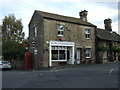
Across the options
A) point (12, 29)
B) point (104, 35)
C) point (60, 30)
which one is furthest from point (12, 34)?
point (104, 35)

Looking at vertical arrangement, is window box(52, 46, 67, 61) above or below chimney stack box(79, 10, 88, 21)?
below

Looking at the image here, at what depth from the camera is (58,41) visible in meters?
20.7

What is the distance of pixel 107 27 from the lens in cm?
3538

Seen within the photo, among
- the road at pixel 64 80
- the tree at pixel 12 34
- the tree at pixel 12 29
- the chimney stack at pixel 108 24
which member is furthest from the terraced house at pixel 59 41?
the tree at pixel 12 29

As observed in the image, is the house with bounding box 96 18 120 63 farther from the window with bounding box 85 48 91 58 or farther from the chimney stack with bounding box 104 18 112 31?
the chimney stack with bounding box 104 18 112 31

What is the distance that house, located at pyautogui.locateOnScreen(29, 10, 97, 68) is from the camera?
64.7 ft

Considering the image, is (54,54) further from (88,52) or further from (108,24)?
(108,24)

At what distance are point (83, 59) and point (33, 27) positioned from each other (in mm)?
9510

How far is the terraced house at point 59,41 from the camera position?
777 inches

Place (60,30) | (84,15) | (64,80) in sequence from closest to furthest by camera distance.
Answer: (64,80), (60,30), (84,15)

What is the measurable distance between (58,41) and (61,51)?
1.63 metres

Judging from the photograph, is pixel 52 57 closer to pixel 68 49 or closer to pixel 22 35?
pixel 68 49

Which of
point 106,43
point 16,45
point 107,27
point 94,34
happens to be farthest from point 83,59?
point 16,45

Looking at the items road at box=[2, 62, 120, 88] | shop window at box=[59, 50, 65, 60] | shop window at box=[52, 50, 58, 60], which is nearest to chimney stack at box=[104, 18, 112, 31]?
shop window at box=[59, 50, 65, 60]
